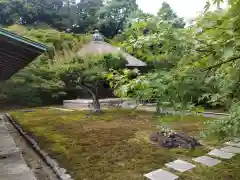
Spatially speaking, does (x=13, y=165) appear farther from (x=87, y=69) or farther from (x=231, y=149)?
(x=87, y=69)

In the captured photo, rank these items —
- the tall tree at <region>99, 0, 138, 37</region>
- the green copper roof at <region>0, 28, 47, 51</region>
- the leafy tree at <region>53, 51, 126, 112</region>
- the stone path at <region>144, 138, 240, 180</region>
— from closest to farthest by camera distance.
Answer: the green copper roof at <region>0, 28, 47, 51</region>, the stone path at <region>144, 138, 240, 180</region>, the leafy tree at <region>53, 51, 126, 112</region>, the tall tree at <region>99, 0, 138, 37</region>

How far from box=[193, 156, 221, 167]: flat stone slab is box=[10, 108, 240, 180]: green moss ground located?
0.36 feet

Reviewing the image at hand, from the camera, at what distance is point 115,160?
156 inches

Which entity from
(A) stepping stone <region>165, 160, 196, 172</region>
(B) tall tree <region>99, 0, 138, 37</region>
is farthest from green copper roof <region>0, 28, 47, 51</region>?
(B) tall tree <region>99, 0, 138, 37</region>

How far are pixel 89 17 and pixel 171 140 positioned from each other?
20654mm

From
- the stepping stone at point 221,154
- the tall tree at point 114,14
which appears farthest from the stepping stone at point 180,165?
the tall tree at point 114,14

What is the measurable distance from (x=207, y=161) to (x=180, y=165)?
1.66 ft

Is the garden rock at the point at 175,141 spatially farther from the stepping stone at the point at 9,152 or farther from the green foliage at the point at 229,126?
the stepping stone at the point at 9,152

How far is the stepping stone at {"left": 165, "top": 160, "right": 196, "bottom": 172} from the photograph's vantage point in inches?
138

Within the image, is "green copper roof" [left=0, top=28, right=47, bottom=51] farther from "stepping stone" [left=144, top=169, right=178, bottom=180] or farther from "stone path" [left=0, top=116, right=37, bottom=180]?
"stepping stone" [left=144, top=169, right=178, bottom=180]

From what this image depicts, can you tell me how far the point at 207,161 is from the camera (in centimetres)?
381

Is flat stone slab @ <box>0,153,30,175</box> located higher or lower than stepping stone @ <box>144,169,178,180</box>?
higher

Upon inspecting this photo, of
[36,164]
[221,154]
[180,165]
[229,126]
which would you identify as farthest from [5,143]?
[229,126]

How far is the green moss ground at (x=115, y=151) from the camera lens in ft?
11.0
